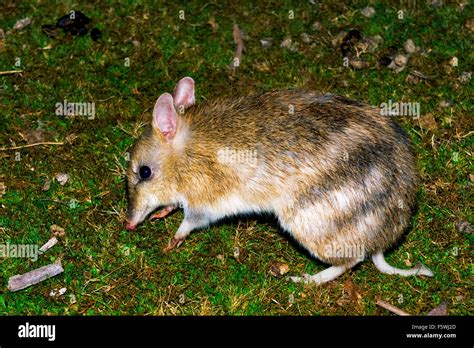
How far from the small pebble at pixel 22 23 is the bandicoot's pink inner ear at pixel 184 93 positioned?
160 inches

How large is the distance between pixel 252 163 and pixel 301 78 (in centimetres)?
300

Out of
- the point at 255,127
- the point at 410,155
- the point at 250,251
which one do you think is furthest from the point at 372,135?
the point at 250,251

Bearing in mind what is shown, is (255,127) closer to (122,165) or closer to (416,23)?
(122,165)

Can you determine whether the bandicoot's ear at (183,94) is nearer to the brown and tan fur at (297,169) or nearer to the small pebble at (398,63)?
the brown and tan fur at (297,169)

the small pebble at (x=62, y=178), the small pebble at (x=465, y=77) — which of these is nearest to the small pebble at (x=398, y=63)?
the small pebble at (x=465, y=77)

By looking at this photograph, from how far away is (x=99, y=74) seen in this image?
1020cm

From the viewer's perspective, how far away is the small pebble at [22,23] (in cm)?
1084

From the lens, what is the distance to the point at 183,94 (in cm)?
800

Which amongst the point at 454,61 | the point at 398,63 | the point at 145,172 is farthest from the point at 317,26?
the point at 145,172

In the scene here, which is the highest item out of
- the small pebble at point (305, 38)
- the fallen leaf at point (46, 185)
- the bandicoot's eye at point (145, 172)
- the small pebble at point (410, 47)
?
the small pebble at point (410, 47)

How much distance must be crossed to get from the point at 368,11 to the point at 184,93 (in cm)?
441

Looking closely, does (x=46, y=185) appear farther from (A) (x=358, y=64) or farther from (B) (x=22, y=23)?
(A) (x=358, y=64)

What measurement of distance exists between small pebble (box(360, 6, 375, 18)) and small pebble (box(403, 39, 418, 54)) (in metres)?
0.82

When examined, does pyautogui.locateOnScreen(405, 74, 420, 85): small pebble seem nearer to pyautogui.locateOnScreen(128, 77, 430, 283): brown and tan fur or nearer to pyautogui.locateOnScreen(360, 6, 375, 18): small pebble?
pyautogui.locateOnScreen(360, 6, 375, 18): small pebble
